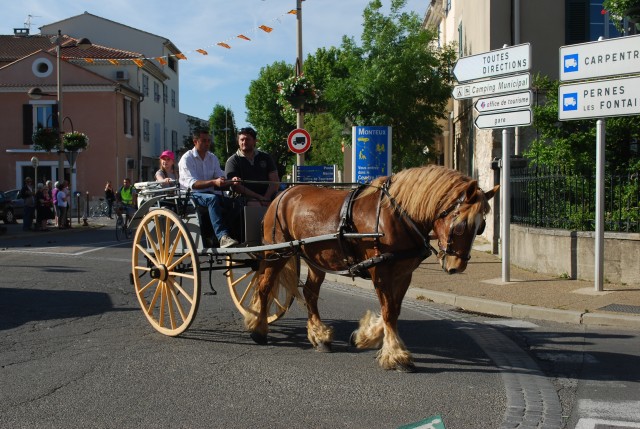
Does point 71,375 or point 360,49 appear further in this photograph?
point 360,49

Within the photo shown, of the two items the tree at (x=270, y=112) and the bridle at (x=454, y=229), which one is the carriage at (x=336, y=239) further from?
the tree at (x=270, y=112)

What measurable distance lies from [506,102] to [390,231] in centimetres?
596

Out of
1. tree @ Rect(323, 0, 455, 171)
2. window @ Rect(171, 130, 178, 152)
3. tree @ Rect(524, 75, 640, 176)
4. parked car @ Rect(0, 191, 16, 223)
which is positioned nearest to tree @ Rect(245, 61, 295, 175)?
window @ Rect(171, 130, 178, 152)

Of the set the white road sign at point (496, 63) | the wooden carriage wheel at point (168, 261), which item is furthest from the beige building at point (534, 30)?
the wooden carriage wheel at point (168, 261)

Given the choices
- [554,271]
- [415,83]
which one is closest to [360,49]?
[415,83]

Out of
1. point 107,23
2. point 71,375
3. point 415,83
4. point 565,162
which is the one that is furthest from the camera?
point 107,23

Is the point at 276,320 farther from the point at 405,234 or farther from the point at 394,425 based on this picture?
the point at 394,425

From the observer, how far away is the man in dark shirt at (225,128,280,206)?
7.67 m

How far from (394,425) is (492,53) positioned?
8.01 meters

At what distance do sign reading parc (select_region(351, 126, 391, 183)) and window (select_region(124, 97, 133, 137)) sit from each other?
3066cm

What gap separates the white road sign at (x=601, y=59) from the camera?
9.60 m

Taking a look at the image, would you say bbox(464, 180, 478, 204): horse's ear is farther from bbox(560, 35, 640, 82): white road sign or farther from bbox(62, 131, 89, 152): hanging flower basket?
bbox(62, 131, 89, 152): hanging flower basket

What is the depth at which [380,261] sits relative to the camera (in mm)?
5812

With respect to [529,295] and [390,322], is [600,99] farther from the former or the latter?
[390,322]
